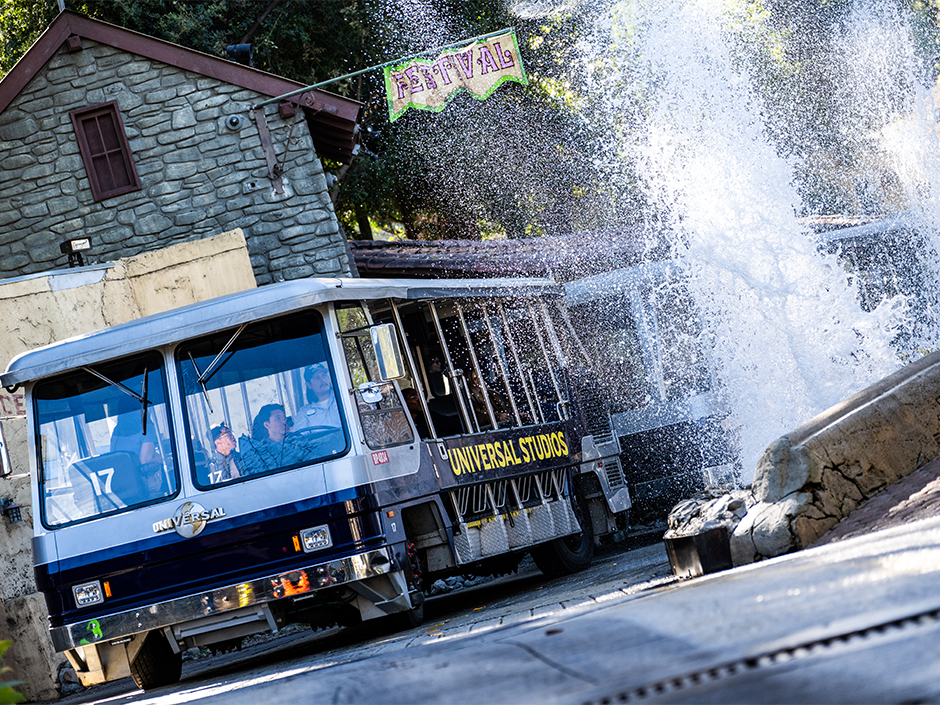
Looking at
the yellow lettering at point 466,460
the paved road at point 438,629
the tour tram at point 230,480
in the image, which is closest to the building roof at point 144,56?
the paved road at point 438,629

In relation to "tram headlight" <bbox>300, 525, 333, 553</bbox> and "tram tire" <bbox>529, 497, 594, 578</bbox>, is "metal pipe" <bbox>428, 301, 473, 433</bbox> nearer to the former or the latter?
"tram tire" <bbox>529, 497, 594, 578</bbox>

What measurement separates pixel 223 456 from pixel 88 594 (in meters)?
1.37

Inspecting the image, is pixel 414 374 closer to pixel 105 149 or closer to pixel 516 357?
pixel 516 357

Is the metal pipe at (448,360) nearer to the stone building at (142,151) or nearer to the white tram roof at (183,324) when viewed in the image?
the white tram roof at (183,324)

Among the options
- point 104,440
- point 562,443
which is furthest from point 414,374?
point 562,443

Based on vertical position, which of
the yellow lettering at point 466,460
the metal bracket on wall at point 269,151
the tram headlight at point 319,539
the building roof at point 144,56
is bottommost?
the tram headlight at point 319,539

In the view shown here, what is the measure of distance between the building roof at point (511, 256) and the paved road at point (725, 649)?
1132cm

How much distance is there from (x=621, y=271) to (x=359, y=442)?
9.47 m

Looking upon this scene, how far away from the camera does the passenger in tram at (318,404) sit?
8.32 meters

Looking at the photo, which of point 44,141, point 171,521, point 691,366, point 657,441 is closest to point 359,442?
point 171,521

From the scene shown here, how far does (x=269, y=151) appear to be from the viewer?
51.0 feet

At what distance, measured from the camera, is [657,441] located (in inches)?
579

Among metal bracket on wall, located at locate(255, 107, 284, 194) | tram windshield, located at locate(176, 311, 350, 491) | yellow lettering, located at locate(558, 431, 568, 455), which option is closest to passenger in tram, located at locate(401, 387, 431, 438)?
tram windshield, located at locate(176, 311, 350, 491)

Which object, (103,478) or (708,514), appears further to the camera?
(103,478)
